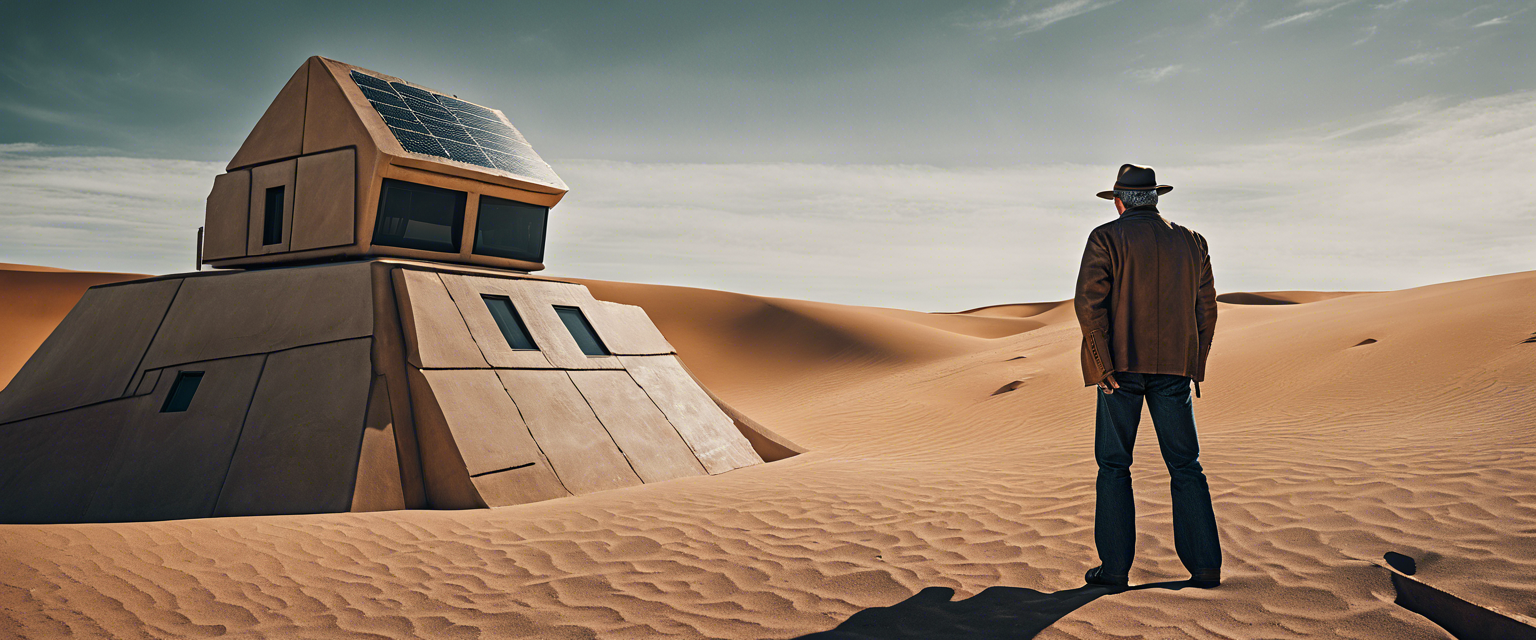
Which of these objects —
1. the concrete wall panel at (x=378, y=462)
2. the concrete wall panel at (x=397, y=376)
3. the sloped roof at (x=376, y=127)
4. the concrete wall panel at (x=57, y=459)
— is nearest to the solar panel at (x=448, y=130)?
the sloped roof at (x=376, y=127)

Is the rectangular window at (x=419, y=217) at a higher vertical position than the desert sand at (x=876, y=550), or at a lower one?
higher

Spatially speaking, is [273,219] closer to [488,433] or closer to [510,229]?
[510,229]

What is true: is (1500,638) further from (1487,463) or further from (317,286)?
(317,286)

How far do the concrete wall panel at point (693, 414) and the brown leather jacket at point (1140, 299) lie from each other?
5873 millimetres

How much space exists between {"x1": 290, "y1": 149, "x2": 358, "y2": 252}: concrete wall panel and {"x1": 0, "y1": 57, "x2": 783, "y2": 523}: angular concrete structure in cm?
3

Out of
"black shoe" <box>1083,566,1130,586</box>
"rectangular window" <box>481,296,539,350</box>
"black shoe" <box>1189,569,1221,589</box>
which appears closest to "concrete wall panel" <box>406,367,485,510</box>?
"rectangular window" <box>481,296,539,350</box>

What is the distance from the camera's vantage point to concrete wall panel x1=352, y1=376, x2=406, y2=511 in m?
6.82

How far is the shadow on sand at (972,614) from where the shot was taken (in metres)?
3.49

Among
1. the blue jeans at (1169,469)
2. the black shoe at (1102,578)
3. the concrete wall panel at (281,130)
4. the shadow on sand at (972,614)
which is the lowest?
the shadow on sand at (972,614)

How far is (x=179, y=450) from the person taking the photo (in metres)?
7.39

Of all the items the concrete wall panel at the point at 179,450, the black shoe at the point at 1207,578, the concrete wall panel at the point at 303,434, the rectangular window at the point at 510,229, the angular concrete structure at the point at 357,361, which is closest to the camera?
the black shoe at the point at 1207,578

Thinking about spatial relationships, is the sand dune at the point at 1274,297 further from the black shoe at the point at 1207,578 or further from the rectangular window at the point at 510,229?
the black shoe at the point at 1207,578

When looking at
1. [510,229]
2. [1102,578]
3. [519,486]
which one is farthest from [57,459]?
[1102,578]

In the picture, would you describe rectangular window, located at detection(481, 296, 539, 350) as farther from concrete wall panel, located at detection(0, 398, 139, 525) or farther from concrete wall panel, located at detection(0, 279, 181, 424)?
concrete wall panel, located at detection(0, 279, 181, 424)
